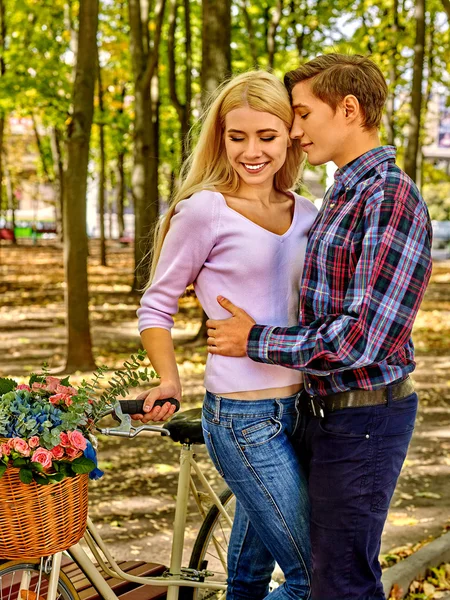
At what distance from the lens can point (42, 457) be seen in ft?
7.56

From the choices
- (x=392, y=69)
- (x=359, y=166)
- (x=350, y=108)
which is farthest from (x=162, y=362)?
(x=392, y=69)

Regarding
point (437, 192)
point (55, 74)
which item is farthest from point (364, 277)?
point (437, 192)

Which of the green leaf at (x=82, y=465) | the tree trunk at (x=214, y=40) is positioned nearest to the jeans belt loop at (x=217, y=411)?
the green leaf at (x=82, y=465)

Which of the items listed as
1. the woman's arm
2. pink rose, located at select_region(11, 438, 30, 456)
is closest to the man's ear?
the woman's arm

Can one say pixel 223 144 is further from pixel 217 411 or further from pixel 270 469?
pixel 270 469

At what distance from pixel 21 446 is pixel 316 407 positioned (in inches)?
33.7

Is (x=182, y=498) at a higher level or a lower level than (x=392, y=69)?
lower

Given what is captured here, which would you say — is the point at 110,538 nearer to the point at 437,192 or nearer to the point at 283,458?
the point at 283,458

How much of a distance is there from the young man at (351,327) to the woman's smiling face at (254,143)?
10 centimetres

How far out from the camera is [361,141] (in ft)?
8.55

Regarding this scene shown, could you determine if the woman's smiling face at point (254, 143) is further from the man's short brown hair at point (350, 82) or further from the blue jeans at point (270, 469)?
the blue jeans at point (270, 469)

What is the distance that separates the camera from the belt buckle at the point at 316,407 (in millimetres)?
2551

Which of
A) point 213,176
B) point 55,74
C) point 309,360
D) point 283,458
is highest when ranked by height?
point 55,74

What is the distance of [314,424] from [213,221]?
27.1 inches
